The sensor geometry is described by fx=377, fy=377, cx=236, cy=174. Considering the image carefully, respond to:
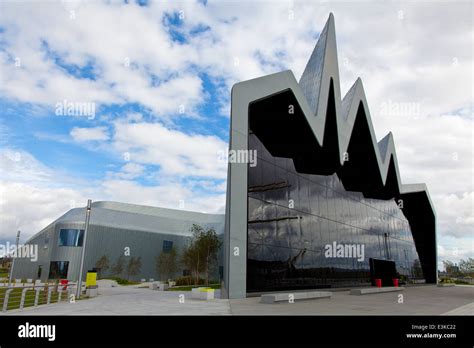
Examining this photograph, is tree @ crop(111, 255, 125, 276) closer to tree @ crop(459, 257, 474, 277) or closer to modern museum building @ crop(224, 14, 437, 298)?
modern museum building @ crop(224, 14, 437, 298)

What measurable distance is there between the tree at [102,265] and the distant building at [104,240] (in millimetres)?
573

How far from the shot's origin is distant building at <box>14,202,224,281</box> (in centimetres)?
4722

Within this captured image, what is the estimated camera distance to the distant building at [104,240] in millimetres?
47219

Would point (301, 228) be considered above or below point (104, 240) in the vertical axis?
below

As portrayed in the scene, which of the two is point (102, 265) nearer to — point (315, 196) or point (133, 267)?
point (133, 267)

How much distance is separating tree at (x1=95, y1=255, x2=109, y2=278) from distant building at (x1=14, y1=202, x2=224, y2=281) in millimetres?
573

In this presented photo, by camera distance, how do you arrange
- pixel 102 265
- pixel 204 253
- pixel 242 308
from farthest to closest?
pixel 102 265 → pixel 204 253 → pixel 242 308

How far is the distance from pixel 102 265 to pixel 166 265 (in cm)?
799

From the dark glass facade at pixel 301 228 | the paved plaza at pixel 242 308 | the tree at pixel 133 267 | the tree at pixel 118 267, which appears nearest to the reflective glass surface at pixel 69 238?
the tree at pixel 118 267

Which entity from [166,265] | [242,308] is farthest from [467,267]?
[242,308]

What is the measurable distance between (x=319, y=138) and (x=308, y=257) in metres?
6.90

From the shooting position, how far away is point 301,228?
20938 millimetres
